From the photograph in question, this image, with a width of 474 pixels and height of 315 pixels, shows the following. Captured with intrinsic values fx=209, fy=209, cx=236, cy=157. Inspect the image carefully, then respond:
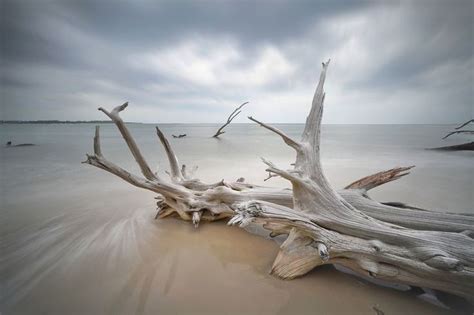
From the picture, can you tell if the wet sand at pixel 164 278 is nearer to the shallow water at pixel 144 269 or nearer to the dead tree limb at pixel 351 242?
the shallow water at pixel 144 269

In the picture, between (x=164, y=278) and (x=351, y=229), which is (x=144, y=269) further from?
(x=351, y=229)

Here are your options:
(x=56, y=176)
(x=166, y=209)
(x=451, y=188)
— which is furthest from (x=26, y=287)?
(x=451, y=188)

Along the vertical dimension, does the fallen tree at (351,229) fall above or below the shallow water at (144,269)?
above

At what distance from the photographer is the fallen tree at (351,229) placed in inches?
58.1

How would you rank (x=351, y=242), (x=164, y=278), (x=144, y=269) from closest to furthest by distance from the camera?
1. (x=351, y=242)
2. (x=164, y=278)
3. (x=144, y=269)

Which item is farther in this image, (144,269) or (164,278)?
(144,269)

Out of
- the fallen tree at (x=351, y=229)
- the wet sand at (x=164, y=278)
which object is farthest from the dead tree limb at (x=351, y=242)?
the wet sand at (x=164, y=278)

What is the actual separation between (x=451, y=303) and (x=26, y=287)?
11.6 feet

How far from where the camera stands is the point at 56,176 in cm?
598

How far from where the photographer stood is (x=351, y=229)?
184cm

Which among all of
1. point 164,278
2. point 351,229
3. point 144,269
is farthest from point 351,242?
point 144,269

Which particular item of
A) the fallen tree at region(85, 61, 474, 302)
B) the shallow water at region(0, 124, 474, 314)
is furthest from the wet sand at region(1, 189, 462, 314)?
the fallen tree at region(85, 61, 474, 302)

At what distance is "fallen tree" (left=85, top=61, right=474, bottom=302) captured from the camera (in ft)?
4.84

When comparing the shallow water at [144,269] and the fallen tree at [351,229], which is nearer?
the fallen tree at [351,229]
